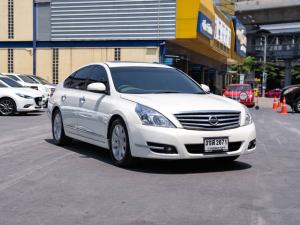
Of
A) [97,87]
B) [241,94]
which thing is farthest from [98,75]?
[241,94]

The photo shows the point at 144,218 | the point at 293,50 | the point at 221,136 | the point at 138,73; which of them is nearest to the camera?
the point at 144,218

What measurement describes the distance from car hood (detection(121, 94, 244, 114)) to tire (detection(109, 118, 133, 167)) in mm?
430

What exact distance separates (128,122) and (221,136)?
1288mm

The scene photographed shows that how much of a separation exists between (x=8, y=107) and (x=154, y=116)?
1249 cm

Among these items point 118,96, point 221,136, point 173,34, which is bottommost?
point 221,136

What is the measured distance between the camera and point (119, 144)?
802 centimetres

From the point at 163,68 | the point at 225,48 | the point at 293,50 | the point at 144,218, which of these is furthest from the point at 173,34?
the point at 293,50

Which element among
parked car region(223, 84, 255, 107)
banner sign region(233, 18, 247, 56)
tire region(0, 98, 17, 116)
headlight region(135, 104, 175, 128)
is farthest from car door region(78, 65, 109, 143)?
banner sign region(233, 18, 247, 56)

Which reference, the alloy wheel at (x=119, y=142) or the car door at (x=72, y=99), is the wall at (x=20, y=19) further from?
the alloy wheel at (x=119, y=142)

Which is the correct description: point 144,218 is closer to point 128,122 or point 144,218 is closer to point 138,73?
point 128,122

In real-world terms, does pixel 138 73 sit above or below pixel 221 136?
above

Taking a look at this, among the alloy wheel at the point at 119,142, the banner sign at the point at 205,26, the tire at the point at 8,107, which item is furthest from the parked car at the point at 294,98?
the alloy wheel at the point at 119,142

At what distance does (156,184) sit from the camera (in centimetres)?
680

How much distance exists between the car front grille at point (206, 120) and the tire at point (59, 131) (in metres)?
3.43
